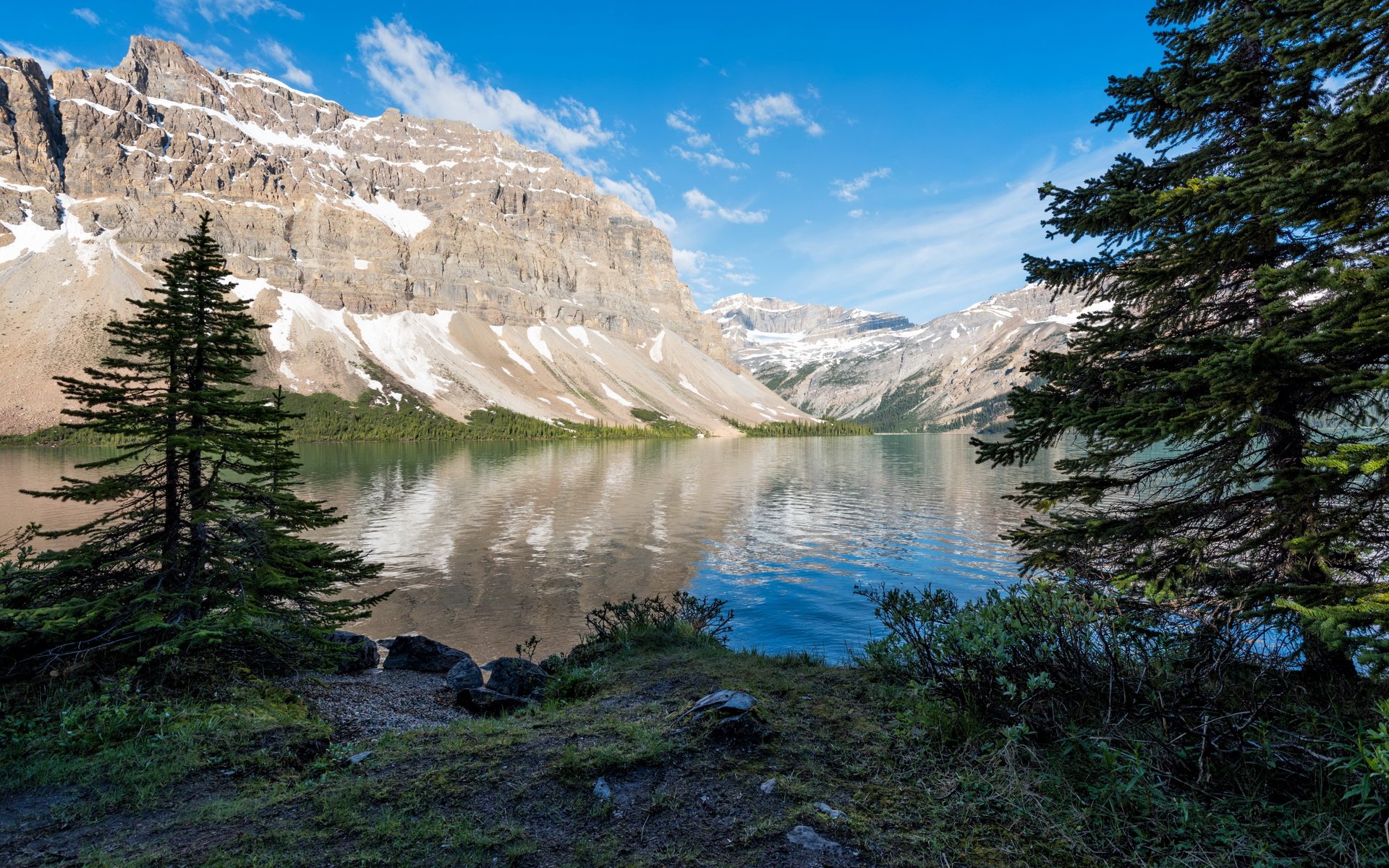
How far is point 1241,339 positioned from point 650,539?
33.7m

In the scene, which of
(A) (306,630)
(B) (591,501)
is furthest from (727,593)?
(B) (591,501)

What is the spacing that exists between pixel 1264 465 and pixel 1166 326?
91.6 inches

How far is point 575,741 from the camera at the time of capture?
6.43 m

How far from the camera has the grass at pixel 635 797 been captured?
428 centimetres

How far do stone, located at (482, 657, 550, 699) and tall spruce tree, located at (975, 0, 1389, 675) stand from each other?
9.26 m

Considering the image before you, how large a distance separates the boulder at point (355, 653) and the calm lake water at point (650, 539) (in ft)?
21.2

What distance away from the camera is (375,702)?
10.3 m

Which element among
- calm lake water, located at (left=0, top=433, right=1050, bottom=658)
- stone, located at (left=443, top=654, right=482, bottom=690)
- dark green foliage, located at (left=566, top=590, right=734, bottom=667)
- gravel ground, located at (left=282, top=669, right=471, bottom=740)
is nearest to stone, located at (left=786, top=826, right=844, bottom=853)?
gravel ground, located at (left=282, top=669, right=471, bottom=740)

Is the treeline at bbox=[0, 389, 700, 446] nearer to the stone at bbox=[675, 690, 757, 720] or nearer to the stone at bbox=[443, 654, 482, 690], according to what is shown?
the stone at bbox=[443, 654, 482, 690]

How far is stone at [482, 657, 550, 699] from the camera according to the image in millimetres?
10867

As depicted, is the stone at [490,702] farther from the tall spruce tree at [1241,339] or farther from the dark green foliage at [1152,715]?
the tall spruce tree at [1241,339]

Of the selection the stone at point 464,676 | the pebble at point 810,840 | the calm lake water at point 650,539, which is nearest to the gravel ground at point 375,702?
the stone at point 464,676

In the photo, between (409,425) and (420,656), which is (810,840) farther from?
(409,425)

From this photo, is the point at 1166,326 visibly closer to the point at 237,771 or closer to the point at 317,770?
the point at 317,770
